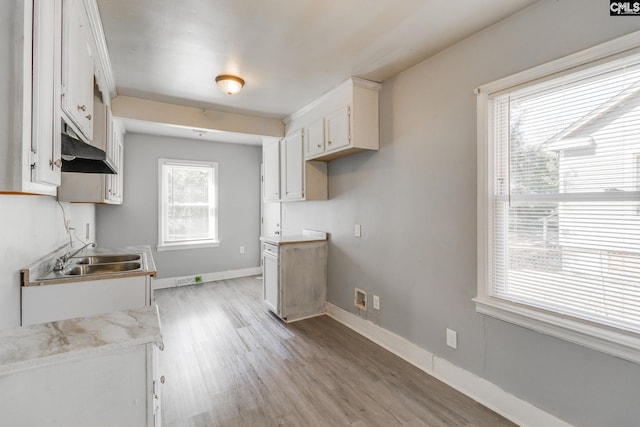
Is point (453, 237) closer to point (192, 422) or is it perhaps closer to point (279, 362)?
point (279, 362)

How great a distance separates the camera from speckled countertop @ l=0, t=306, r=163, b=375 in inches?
36.6

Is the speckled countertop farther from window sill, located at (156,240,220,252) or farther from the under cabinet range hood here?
window sill, located at (156,240,220,252)

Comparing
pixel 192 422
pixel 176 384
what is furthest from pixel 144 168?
pixel 192 422

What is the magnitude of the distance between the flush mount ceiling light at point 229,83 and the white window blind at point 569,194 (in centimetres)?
210

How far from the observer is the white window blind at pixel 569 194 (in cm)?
146

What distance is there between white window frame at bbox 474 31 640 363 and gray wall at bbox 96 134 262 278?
166 inches

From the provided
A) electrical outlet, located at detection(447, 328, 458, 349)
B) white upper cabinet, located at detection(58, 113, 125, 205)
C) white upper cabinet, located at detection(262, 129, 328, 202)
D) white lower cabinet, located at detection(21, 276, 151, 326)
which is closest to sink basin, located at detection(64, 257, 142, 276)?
white lower cabinet, located at detection(21, 276, 151, 326)

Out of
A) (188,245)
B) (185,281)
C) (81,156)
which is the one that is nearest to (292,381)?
(81,156)

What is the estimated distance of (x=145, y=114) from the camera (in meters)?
3.29

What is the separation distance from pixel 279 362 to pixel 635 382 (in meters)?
2.19

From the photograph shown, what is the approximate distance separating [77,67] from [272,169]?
9.47 ft

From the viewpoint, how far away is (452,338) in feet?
7.31

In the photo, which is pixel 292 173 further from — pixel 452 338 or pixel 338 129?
pixel 452 338

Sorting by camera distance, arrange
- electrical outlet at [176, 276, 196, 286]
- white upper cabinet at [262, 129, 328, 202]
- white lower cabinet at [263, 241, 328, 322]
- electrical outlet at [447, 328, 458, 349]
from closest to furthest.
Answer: electrical outlet at [447, 328, 458, 349] < white lower cabinet at [263, 241, 328, 322] < white upper cabinet at [262, 129, 328, 202] < electrical outlet at [176, 276, 196, 286]
